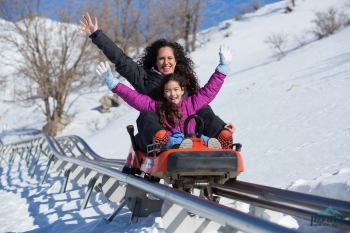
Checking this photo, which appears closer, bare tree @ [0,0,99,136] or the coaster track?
the coaster track

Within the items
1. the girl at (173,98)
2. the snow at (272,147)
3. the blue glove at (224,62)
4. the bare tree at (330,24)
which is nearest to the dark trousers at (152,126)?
the girl at (173,98)

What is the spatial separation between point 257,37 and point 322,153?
22136mm

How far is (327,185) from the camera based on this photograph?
3844mm

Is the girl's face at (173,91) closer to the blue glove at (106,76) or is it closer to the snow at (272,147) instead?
the blue glove at (106,76)

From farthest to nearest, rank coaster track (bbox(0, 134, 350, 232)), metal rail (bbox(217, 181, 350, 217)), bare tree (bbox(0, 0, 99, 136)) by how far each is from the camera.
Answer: bare tree (bbox(0, 0, 99, 136)), metal rail (bbox(217, 181, 350, 217)), coaster track (bbox(0, 134, 350, 232))

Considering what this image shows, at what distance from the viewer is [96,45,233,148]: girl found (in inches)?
154

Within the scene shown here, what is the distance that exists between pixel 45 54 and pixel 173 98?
1972 centimetres

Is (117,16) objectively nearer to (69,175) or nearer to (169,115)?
(69,175)

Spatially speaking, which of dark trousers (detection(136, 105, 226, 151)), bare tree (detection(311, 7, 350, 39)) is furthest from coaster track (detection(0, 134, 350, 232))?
bare tree (detection(311, 7, 350, 39))

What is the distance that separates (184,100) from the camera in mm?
4105

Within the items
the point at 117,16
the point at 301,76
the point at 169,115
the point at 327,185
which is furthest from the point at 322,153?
the point at 117,16

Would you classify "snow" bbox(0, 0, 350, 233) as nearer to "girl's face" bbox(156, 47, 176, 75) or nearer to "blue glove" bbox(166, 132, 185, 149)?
"blue glove" bbox(166, 132, 185, 149)

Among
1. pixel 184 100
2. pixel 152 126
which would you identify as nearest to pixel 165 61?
pixel 184 100

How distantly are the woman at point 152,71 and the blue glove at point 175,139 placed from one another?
0.47 ft
